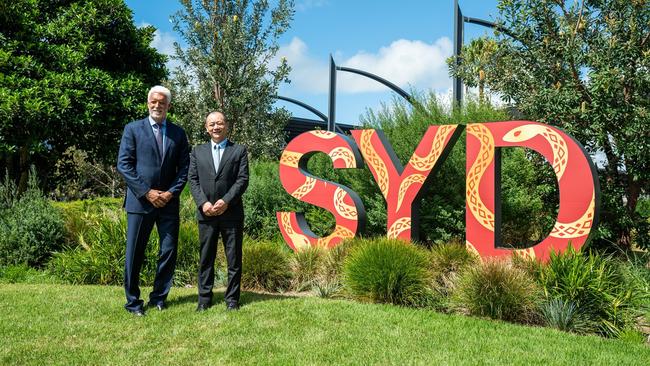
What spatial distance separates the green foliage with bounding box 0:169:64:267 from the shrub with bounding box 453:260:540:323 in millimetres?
7018

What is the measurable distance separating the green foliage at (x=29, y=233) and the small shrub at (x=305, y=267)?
442 centimetres

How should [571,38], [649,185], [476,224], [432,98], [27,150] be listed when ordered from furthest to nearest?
[27,150] < [432,98] < [649,185] < [571,38] < [476,224]

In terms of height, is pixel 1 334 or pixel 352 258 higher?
pixel 352 258

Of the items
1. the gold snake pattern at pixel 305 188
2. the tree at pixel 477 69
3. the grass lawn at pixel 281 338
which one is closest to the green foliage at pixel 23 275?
the grass lawn at pixel 281 338

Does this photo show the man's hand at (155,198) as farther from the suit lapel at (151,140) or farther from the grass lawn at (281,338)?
the grass lawn at (281,338)

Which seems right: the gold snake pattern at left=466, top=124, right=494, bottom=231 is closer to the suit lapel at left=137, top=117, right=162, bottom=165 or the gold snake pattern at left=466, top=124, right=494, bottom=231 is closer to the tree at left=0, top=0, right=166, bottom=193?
the suit lapel at left=137, top=117, right=162, bottom=165

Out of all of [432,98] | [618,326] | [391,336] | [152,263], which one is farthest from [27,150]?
[618,326]

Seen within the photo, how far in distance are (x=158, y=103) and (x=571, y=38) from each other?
6435 millimetres

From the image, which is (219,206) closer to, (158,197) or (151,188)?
(158,197)

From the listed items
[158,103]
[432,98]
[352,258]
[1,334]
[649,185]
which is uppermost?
[432,98]

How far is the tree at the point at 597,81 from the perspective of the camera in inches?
338

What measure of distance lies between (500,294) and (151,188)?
3.76 metres

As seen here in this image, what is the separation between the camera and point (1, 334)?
17.6 feet

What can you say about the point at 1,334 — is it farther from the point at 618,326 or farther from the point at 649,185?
the point at 649,185
